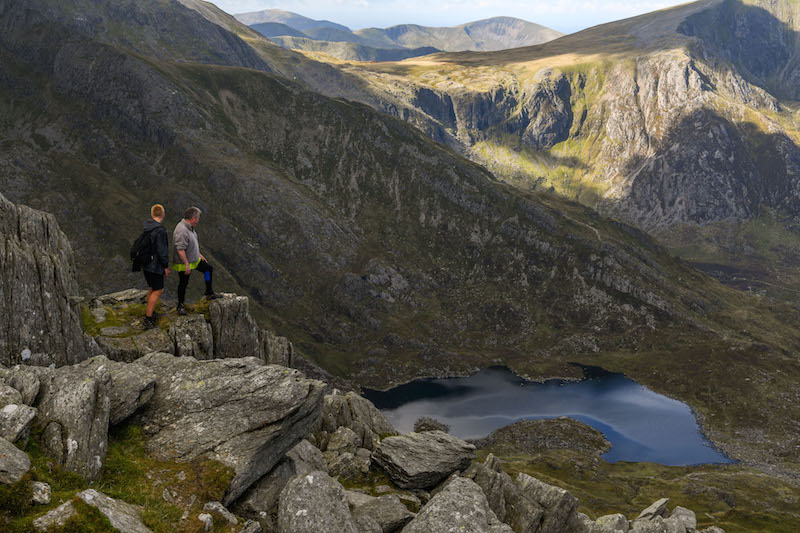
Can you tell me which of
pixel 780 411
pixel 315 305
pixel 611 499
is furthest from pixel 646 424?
pixel 315 305

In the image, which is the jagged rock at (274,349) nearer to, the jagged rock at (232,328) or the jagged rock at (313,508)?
the jagged rock at (232,328)

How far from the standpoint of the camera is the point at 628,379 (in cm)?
17150

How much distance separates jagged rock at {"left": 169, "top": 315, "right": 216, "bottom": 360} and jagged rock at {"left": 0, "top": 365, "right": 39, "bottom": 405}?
31.7 feet

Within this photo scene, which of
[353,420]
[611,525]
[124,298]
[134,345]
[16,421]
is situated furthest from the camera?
[353,420]

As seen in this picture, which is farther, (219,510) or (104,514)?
(219,510)

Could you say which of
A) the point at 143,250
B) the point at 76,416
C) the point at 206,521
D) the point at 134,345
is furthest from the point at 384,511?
the point at 143,250

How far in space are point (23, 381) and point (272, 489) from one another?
31.8ft

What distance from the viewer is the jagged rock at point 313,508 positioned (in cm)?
1472

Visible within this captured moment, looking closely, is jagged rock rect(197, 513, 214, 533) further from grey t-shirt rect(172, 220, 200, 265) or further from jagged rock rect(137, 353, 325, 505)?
grey t-shirt rect(172, 220, 200, 265)

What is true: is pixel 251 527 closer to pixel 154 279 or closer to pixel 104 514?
pixel 104 514

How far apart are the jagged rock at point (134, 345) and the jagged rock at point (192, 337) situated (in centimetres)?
44

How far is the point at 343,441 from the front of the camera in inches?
1088

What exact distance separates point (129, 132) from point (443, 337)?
→ 164 meters

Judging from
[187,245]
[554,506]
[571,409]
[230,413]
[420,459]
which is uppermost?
[187,245]
